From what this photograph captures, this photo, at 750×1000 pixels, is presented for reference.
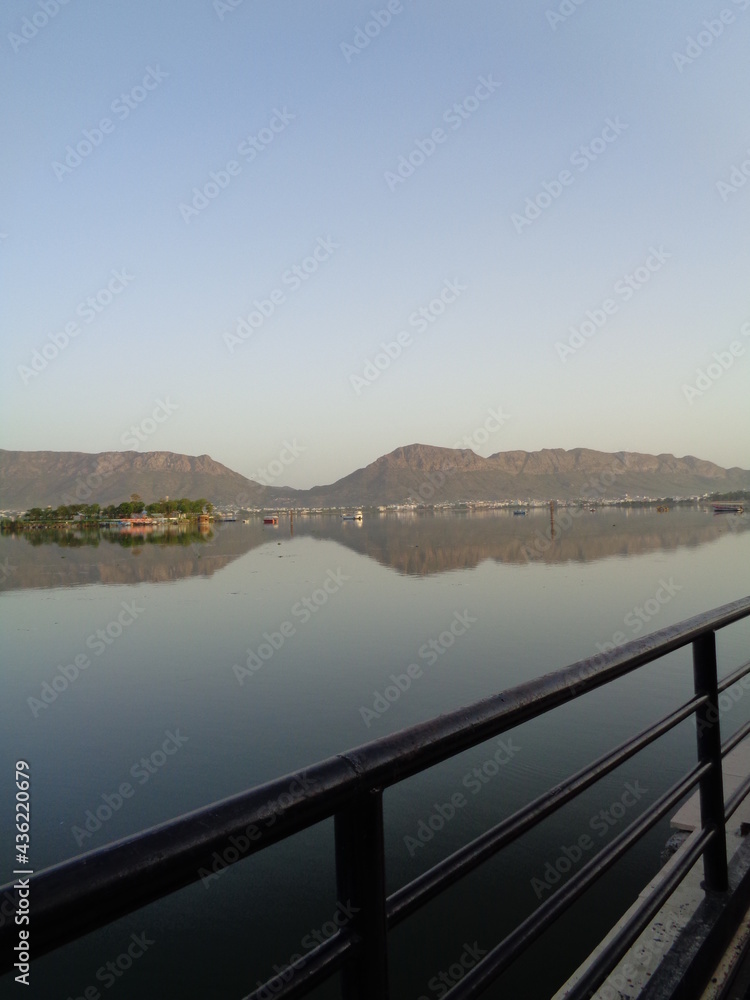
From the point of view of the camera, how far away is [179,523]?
5374 inches

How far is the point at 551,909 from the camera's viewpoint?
1.41 meters

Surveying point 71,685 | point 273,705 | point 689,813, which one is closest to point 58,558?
point 71,685

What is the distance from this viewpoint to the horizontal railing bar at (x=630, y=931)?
5.03 feet

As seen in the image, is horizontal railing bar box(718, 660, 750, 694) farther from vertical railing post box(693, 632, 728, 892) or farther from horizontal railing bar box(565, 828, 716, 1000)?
horizontal railing bar box(565, 828, 716, 1000)

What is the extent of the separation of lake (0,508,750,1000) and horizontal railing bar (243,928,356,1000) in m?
0.05

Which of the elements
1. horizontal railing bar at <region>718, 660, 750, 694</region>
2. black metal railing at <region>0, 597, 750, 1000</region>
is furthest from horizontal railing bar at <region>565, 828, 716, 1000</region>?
horizontal railing bar at <region>718, 660, 750, 694</region>

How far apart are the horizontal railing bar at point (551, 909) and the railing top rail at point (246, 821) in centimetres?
38

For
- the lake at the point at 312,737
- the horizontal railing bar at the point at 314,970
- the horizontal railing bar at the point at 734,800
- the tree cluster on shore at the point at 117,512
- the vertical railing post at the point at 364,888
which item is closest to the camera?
the horizontal railing bar at the point at 314,970

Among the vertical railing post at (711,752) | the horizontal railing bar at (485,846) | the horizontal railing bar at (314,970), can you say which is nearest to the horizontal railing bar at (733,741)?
the vertical railing post at (711,752)

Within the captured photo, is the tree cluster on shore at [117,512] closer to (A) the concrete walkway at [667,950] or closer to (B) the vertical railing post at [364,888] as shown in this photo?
(A) the concrete walkway at [667,950]

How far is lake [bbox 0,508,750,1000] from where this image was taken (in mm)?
4688

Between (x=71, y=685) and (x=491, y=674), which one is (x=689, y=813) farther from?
(x=71, y=685)

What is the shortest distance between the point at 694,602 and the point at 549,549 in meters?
21.5

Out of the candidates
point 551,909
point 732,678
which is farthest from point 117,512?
point 551,909
